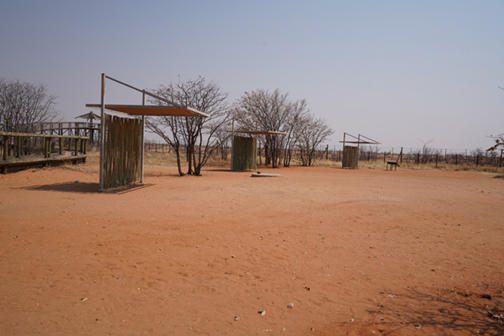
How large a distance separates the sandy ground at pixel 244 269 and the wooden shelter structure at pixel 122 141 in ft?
6.77

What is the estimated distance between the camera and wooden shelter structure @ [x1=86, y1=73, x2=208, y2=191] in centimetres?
945

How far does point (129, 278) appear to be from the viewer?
3.76 m

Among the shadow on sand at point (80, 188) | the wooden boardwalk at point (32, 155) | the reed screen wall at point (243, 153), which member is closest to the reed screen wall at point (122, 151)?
the shadow on sand at point (80, 188)

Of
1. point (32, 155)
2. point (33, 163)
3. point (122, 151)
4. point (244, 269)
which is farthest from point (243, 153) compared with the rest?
point (244, 269)

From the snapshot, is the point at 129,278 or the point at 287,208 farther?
the point at 287,208

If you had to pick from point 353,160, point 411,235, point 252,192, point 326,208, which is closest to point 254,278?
point 411,235

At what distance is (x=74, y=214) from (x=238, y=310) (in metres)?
4.48

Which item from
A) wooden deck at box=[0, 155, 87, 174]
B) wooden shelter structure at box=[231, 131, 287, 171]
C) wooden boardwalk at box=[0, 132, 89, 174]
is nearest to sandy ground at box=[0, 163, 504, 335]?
wooden deck at box=[0, 155, 87, 174]

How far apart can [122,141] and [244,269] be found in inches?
297

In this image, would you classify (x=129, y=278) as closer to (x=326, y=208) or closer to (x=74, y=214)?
(x=74, y=214)

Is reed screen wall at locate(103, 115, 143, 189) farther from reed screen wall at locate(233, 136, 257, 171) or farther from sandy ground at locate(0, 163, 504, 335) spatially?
reed screen wall at locate(233, 136, 257, 171)

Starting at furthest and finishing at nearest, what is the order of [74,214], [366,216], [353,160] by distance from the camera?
[353,160] < [366,216] < [74,214]

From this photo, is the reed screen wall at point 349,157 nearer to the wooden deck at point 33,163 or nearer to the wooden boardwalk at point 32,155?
Answer: the wooden boardwalk at point 32,155

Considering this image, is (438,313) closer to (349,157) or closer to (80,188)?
(80,188)
